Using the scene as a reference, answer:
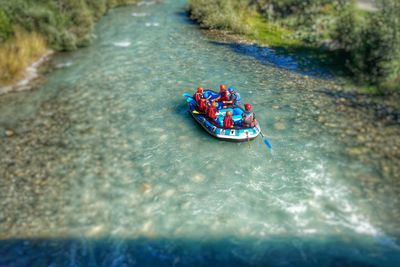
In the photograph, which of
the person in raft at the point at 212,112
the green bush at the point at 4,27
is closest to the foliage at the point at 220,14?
the green bush at the point at 4,27

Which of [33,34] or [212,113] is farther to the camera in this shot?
[33,34]

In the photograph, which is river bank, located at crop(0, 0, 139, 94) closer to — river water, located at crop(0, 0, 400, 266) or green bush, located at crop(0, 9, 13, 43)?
green bush, located at crop(0, 9, 13, 43)

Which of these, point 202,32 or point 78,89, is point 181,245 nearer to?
point 78,89

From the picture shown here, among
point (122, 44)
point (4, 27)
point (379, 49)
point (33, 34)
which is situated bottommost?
point (122, 44)

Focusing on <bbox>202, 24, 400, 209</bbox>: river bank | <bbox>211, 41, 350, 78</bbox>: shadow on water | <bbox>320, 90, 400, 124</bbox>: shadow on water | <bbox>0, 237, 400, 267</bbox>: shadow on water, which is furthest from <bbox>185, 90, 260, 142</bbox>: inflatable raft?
<bbox>211, 41, 350, 78</bbox>: shadow on water

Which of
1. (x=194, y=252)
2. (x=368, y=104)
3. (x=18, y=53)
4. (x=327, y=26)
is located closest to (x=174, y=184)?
(x=194, y=252)

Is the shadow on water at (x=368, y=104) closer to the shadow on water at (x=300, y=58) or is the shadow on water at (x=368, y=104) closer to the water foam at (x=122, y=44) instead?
the shadow on water at (x=300, y=58)

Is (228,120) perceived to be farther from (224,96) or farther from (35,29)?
(35,29)
